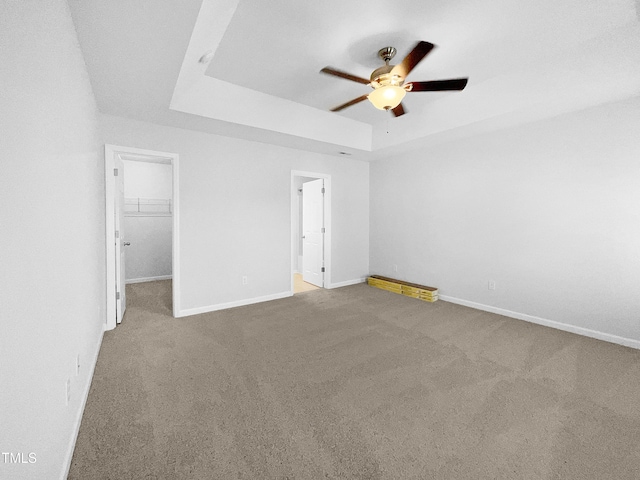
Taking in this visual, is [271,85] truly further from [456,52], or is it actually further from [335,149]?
[456,52]

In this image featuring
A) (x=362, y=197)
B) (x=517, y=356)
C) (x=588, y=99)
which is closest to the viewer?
(x=517, y=356)

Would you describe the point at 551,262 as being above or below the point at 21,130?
below

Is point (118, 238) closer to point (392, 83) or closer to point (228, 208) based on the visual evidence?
point (228, 208)

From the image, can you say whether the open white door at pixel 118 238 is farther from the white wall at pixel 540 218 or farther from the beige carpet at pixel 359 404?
the white wall at pixel 540 218

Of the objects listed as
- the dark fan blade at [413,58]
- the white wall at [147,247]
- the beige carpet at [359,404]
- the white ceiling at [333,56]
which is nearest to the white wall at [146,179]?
the white wall at [147,247]

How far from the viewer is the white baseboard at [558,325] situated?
2865 millimetres

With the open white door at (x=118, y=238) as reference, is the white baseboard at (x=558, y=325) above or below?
below

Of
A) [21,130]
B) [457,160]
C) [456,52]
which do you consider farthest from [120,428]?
[457,160]

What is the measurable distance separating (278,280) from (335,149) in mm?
2401

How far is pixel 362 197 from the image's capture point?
560 centimetres

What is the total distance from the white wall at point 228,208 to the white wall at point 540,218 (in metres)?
2.15

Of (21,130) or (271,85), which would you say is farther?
(271,85)

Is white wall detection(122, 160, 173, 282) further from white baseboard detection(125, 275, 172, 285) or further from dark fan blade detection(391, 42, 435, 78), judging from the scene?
dark fan blade detection(391, 42, 435, 78)

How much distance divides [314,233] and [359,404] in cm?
→ 390
